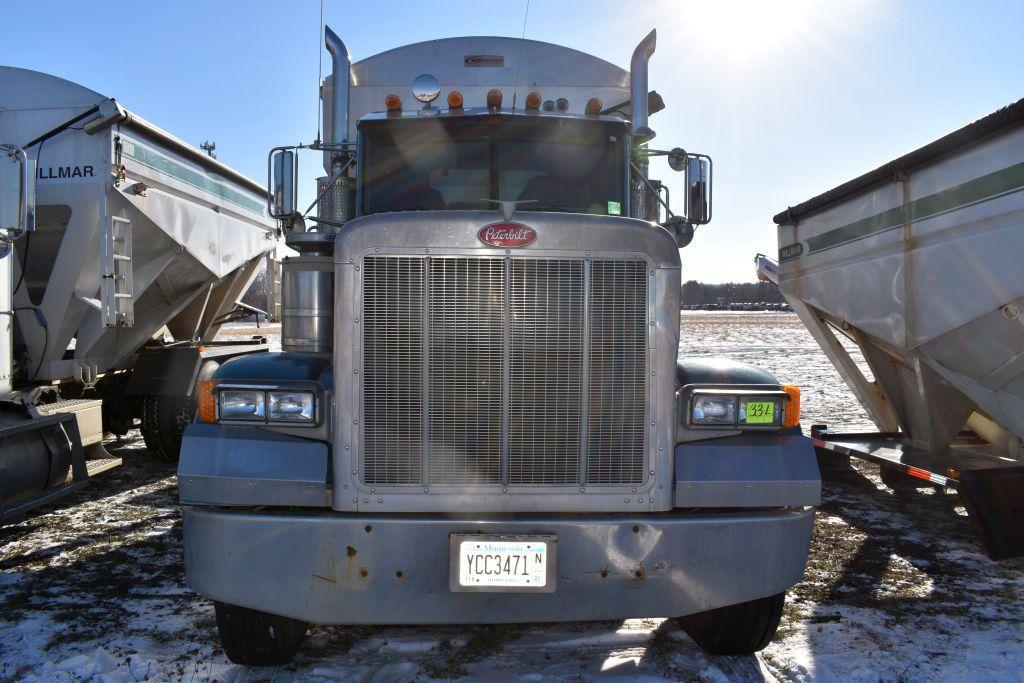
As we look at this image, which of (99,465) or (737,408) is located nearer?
(737,408)

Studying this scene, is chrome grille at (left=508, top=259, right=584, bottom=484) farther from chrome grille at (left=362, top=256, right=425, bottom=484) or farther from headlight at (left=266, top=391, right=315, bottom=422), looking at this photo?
headlight at (left=266, top=391, right=315, bottom=422)

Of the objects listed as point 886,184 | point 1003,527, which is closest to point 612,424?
point 1003,527

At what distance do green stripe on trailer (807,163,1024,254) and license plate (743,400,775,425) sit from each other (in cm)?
239

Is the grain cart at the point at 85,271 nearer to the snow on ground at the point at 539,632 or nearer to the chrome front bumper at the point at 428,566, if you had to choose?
the snow on ground at the point at 539,632

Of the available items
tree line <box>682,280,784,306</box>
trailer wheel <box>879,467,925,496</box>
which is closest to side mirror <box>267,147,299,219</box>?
trailer wheel <box>879,467,925,496</box>

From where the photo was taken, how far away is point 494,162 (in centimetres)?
486

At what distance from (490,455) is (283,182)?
262 cm

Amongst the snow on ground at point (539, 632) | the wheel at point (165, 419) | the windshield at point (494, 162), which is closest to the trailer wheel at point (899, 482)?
the snow on ground at point (539, 632)

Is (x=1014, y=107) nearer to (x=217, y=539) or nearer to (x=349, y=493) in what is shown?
(x=349, y=493)

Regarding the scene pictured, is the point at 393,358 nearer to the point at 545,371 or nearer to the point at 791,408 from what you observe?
the point at 545,371

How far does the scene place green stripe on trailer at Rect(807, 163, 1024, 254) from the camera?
4.55 meters

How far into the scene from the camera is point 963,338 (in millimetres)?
5184

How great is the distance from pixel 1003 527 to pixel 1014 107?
2550 mm

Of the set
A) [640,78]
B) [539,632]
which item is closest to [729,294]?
[640,78]
